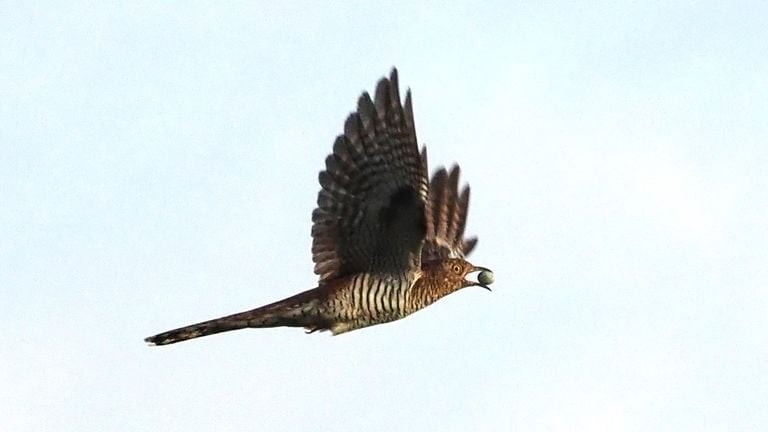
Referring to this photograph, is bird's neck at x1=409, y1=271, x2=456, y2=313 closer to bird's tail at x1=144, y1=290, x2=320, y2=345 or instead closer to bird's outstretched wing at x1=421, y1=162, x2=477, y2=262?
bird's tail at x1=144, y1=290, x2=320, y2=345

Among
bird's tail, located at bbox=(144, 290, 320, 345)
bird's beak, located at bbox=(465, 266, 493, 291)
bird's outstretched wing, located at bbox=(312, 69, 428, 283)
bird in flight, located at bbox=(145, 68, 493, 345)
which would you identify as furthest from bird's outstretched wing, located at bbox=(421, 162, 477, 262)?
bird's tail, located at bbox=(144, 290, 320, 345)

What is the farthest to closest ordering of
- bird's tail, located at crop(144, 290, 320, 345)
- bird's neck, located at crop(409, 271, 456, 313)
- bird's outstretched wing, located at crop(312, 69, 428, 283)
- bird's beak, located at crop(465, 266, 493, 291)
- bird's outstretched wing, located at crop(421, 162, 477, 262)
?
bird's outstretched wing, located at crop(421, 162, 477, 262)
bird's beak, located at crop(465, 266, 493, 291)
bird's neck, located at crop(409, 271, 456, 313)
bird's tail, located at crop(144, 290, 320, 345)
bird's outstretched wing, located at crop(312, 69, 428, 283)

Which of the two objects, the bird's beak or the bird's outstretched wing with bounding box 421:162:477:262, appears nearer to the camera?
the bird's beak

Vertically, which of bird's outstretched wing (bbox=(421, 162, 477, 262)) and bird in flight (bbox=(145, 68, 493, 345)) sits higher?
bird's outstretched wing (bbox=(421, 162, 477, 262))

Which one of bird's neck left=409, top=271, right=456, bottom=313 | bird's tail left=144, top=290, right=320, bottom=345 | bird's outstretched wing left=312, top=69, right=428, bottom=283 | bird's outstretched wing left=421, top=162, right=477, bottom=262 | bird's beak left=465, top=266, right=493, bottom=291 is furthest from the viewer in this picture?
bird's outstretched wing left=421, top=162, right=477, bottom=262

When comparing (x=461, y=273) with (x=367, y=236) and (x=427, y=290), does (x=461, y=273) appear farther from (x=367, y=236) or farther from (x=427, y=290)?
(x=367, y=236)

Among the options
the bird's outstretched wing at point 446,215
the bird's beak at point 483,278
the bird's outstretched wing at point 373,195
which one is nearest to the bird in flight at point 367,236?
the bird's outstretched wing at point 373,195
